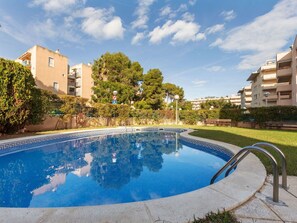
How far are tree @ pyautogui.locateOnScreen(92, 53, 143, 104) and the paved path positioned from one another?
1019 inches

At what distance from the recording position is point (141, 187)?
447 centimetres

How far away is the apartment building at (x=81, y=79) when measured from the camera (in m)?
36.8

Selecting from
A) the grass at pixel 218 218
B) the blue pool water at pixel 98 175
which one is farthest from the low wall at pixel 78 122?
the grass at pixel 218 218

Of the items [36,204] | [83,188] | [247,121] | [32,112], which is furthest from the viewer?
[247,121]

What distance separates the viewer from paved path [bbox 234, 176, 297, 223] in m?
2.22

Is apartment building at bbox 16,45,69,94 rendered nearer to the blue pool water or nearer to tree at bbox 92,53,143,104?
tree at bbox 92,53,143,104

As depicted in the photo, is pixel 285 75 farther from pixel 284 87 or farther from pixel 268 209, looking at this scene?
pixel 268 209

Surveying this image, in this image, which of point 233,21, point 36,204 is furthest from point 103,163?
point 233,21

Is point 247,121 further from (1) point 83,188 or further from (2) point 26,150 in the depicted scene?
(2) point 26,150

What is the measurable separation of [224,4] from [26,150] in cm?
1668

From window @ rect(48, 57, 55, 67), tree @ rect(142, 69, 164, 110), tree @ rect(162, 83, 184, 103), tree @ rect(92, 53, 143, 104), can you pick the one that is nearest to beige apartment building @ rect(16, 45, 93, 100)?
window @ rect(48, 57, 55, 67)

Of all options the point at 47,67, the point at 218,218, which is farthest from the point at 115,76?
the point at 218,218

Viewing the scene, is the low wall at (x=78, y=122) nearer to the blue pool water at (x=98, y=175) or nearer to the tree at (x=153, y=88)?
the blue pool water at (x=98, y=175)

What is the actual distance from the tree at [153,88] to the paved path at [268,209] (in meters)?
27.0
